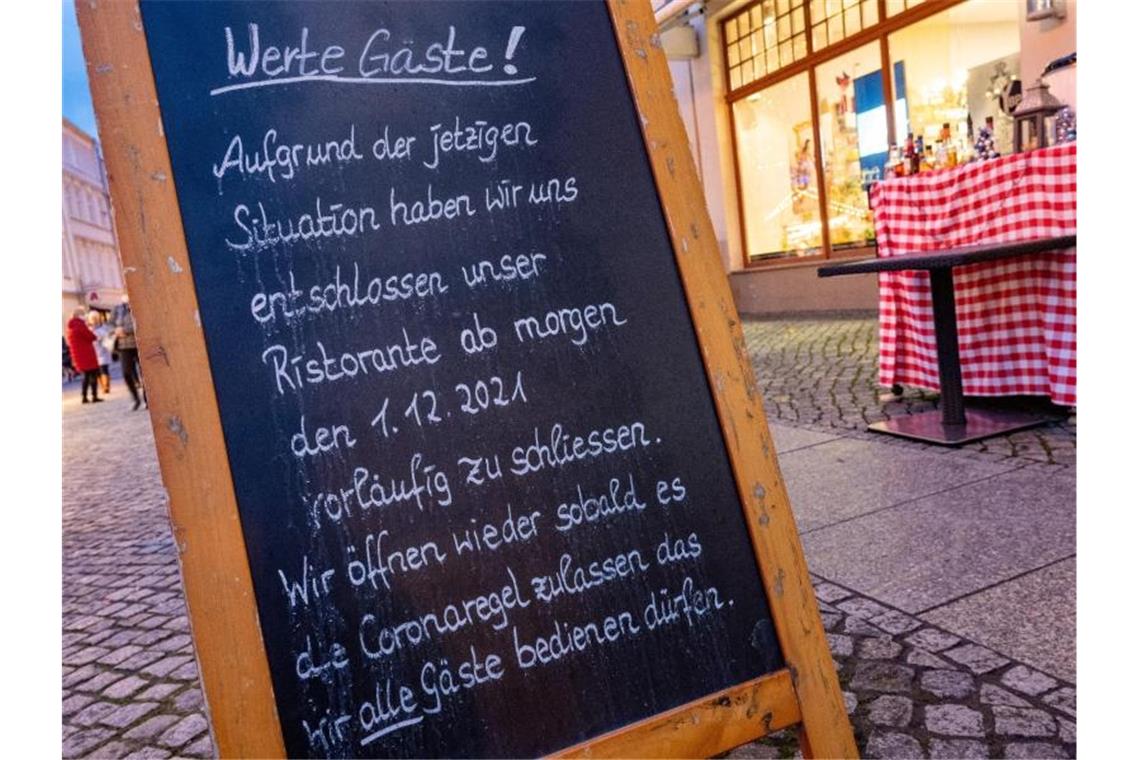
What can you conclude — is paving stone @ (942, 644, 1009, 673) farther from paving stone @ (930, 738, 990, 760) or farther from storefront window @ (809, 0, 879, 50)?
storefront window @ (809, 0, 879, 50)

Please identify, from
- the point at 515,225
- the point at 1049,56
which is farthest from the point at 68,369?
the point at 515,225

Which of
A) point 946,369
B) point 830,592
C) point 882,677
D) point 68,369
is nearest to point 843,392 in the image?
point 946,369

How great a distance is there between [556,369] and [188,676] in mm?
1933

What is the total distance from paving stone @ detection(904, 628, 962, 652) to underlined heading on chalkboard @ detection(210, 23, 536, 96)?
184 cm

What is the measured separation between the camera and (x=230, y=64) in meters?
1.56

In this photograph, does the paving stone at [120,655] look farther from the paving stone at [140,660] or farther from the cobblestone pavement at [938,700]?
the cobblestone pavement at [938,700]

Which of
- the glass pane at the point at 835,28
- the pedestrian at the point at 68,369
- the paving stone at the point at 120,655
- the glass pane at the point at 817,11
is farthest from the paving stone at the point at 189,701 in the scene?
the pedestrian at the point at 68,369

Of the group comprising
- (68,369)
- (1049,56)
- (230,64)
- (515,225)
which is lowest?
(68,369)

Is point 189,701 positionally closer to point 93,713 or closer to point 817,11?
point 93,713

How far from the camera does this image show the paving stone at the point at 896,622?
248 centimetres

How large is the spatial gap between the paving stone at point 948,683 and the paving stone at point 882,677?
43 millimetres

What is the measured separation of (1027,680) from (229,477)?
1.95 metres

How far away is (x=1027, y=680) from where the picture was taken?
6.98ft

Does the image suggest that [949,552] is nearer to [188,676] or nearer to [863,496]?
[863,496]
